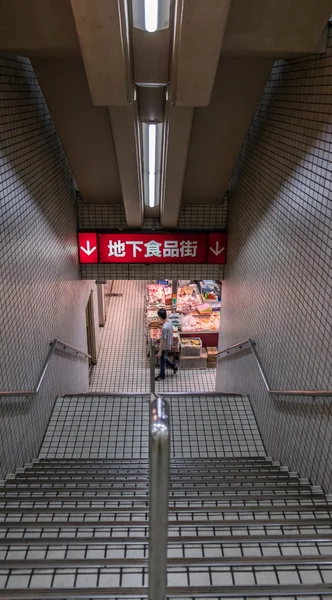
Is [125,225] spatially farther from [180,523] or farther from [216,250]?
[180,523]

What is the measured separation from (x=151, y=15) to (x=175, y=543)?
10.3 ft

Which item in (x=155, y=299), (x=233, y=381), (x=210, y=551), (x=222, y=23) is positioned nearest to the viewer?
(x=210, y=551)

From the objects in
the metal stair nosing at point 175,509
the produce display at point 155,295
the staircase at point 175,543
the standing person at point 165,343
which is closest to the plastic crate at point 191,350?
the standing person at point 165,343

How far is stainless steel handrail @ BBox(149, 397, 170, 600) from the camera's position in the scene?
1.06 m

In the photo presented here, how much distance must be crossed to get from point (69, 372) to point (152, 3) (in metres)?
5.03

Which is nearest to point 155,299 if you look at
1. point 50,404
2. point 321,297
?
point 50,404

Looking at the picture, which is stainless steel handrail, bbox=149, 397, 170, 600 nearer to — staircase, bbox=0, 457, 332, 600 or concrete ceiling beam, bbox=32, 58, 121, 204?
staircase, bbox=0, 457, 332, 600

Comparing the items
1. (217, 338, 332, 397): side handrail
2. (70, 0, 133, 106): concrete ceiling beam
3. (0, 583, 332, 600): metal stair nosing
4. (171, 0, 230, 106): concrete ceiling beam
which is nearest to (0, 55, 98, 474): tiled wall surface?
(70, 0, 133, 106): concrete ceiling beam

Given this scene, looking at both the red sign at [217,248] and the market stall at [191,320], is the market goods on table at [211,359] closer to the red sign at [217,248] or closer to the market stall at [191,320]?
the market stall at [191,320]

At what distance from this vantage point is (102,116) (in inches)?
185

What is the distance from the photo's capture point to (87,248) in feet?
23.6

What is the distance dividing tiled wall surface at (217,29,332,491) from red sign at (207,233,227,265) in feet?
3.83

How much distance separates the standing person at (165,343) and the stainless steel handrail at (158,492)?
6783mm

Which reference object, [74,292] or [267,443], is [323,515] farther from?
[74,292]
